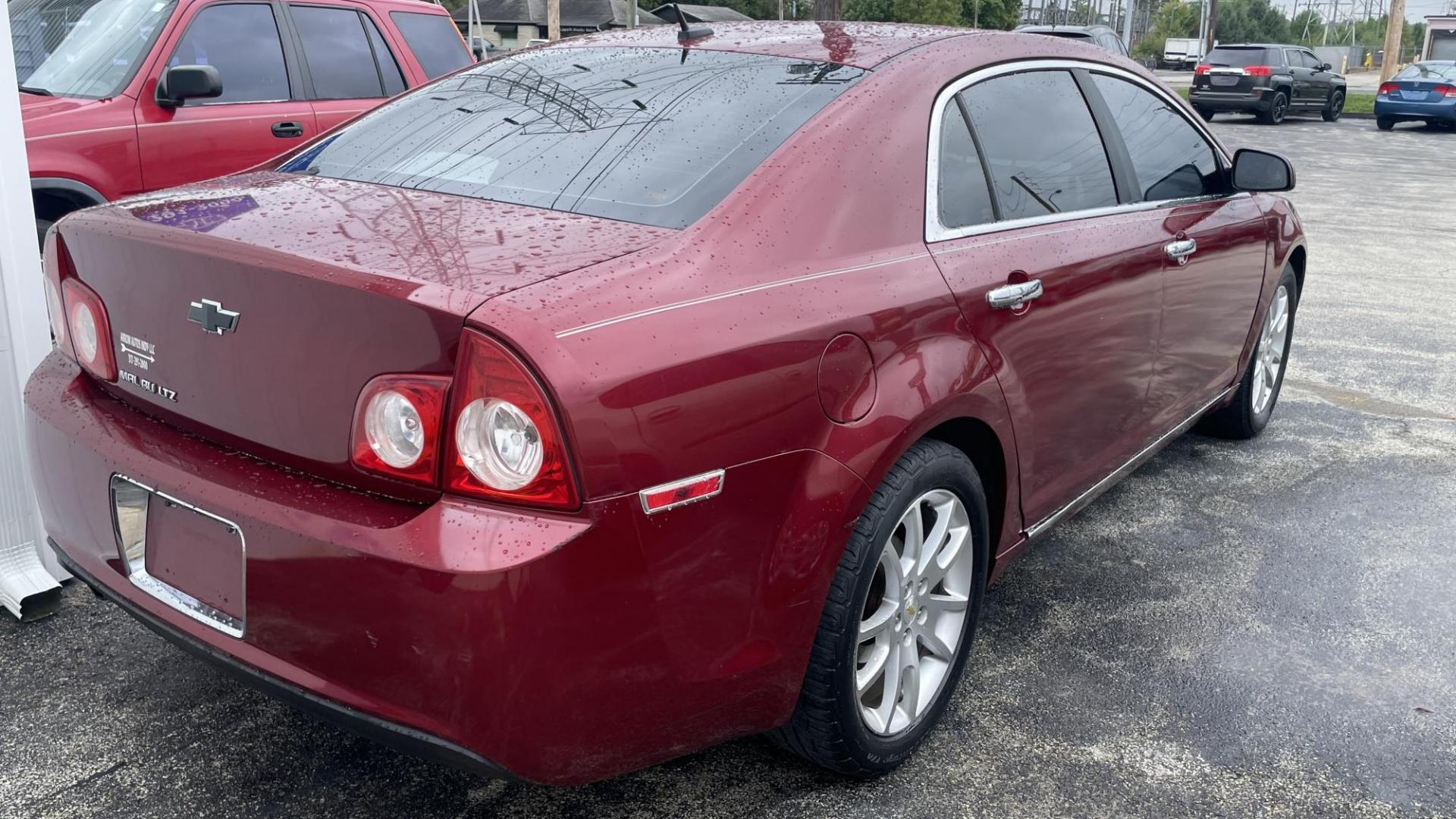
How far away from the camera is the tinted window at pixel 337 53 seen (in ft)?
21.0

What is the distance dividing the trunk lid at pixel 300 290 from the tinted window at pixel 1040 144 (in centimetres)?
109

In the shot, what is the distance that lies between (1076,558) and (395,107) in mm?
2426

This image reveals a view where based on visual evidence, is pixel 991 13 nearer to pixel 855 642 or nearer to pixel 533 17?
pixel 533 17

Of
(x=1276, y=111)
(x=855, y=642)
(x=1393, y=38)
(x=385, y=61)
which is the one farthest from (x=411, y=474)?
(x=1393, y=38)

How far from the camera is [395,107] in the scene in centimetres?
313

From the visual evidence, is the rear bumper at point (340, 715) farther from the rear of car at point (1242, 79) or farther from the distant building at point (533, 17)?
the distant building at point (533, 17)

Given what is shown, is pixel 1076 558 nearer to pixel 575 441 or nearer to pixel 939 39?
pixel 939 39

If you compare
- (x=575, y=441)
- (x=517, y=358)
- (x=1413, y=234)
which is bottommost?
(x=1413, y=234)

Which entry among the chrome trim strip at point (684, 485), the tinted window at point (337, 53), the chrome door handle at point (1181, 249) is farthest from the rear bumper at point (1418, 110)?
the chrome trim strip at point (684, 485)

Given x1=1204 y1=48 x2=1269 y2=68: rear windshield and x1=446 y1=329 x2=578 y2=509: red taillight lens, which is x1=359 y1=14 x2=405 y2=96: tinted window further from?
x1=1204 y1=48 x2=1269 y2=68: rear windshield

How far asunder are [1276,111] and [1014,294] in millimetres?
26608

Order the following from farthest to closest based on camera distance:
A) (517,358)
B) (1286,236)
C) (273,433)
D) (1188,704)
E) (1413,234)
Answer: (1413,234), (1286,236), (1188,704), (273,433), (517,358)

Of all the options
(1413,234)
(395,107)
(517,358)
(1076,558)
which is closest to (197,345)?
(517,358)

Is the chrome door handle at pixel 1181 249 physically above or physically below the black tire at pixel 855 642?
above
